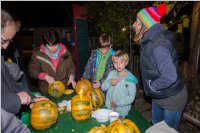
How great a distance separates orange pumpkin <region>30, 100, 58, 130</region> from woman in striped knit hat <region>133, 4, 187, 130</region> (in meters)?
1.18

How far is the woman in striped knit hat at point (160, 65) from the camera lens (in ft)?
Result: 7.05

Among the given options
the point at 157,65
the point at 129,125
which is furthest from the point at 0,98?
the point at 157,65

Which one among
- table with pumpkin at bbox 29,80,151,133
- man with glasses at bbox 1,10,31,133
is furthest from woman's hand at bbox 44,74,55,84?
man with glasses at bbox 1,10,31,133

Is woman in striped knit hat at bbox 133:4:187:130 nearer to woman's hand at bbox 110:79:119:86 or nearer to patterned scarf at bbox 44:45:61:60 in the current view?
woman's hand at bbox 110:79:119:86

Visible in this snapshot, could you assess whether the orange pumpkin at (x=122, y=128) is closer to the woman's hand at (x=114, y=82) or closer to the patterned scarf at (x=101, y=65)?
the woman's hand at (x=114, y=82)

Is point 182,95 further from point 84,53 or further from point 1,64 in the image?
point 84,53

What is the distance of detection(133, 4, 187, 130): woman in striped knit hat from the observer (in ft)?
7.05

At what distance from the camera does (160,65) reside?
2146mm

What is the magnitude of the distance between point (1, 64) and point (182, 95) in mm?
2018

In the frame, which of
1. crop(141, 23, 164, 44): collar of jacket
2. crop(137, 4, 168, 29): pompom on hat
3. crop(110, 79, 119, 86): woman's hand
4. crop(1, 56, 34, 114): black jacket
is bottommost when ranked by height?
crop(110, 79, 119, 86): woman's hand

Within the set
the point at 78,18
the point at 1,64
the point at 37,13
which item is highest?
the point at 37,13

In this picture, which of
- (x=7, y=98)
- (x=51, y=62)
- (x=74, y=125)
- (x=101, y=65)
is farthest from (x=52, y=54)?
(x=7, y=98)

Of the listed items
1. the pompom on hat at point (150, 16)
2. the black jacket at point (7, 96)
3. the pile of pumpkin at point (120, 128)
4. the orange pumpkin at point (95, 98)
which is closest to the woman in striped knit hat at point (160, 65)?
the pompom on hat at point (150, 16)

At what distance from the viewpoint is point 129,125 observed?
1.74 metres
